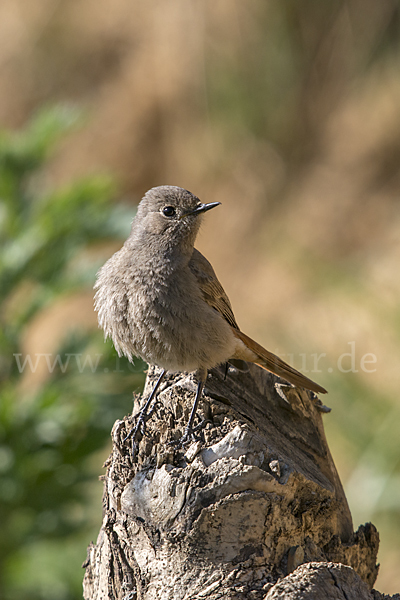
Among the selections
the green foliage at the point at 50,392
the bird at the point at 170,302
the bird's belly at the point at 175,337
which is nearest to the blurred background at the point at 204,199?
the green foliage at the point at 50,392

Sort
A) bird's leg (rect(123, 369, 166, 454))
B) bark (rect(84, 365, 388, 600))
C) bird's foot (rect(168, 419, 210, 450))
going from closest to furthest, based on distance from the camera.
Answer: bark (rect(84, 365, 388, 600)), bird's foot (rect(168, 419, 210, 450)), bird's leg (rect(123, 369, 166, 454))

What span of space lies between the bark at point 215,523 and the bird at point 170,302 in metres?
0.48

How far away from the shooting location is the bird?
11.2ft

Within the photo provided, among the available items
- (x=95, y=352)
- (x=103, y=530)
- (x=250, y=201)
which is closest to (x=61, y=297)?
(x=95, y=352)

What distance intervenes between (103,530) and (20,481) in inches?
96.1

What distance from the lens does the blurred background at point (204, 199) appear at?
16.9 ft

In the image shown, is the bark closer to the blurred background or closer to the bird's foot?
the bird's foot

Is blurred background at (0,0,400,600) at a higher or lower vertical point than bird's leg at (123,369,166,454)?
higher

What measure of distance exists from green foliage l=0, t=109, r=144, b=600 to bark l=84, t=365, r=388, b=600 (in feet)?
7.05

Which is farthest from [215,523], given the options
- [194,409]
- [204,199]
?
[204,199]

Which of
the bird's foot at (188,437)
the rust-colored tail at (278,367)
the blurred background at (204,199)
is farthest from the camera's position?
the blurred background at (204,199)

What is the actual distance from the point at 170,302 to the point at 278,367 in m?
0.76

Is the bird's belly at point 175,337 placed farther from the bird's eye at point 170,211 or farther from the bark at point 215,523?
the bird's eye at point 170,211

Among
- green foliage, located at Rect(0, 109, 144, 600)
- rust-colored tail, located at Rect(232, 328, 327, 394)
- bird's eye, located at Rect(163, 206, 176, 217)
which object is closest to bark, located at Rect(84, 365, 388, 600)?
rust-colored tail, located at Rect(232, 328, 327, 394)
